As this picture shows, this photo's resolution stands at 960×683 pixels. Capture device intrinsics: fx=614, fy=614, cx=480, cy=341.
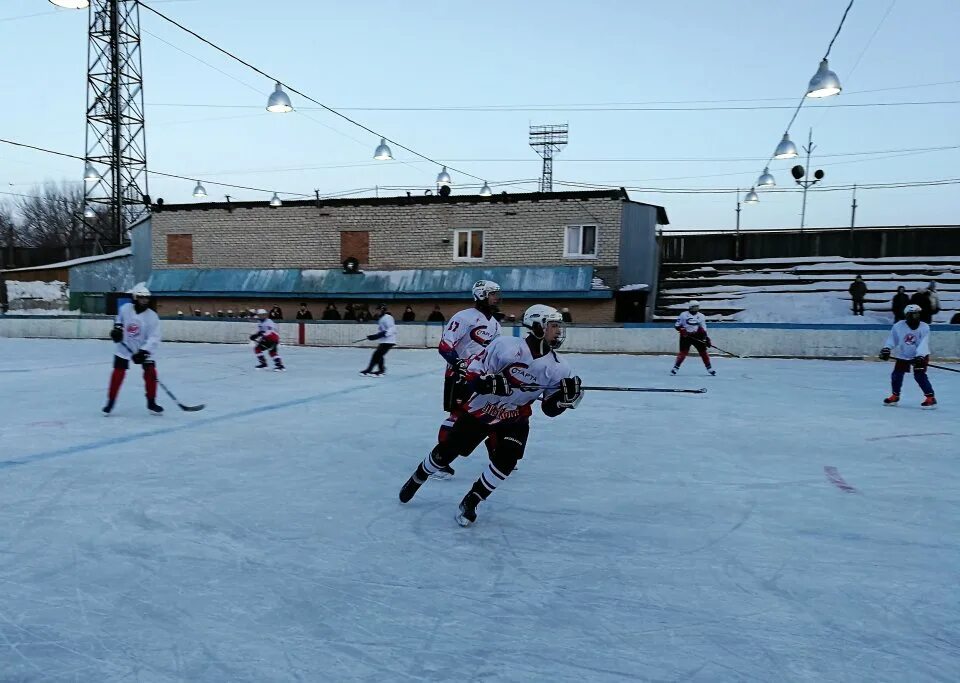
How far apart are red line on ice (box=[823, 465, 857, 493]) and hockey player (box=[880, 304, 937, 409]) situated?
181 inches

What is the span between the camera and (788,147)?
13.9m

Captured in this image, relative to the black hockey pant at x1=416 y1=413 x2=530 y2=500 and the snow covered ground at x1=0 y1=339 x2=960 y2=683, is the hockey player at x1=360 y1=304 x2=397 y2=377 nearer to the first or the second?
the snow covered ground at x1=0 y1=339 x2=960 y2=683

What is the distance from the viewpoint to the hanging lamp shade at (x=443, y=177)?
22.4 metres

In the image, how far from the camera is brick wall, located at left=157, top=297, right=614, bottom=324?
2392 centimetres

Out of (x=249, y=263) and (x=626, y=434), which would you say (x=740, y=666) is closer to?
(x=626, y=434)

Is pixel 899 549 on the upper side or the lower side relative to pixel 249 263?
lower

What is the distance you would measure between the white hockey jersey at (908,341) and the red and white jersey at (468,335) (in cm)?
695

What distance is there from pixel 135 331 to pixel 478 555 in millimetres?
6559

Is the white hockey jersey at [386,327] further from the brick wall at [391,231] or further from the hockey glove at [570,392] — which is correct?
the brick wall at [391,231]

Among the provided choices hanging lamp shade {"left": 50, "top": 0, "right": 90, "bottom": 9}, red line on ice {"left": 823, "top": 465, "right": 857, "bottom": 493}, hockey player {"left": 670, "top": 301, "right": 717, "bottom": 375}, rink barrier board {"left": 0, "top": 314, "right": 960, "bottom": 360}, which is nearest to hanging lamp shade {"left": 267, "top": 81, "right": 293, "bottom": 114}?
hanging lamp shade {"left": 50, "top": 0, "right": 90, "bottom": 9}

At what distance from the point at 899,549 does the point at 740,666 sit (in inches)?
78.5

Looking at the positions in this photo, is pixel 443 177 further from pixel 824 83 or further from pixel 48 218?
pixel 48 218

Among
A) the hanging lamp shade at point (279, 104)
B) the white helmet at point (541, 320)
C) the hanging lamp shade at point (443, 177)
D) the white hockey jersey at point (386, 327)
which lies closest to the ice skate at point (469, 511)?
the white helmet at point (541, 320)

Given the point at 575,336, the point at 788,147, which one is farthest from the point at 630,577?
the point at 575,336
